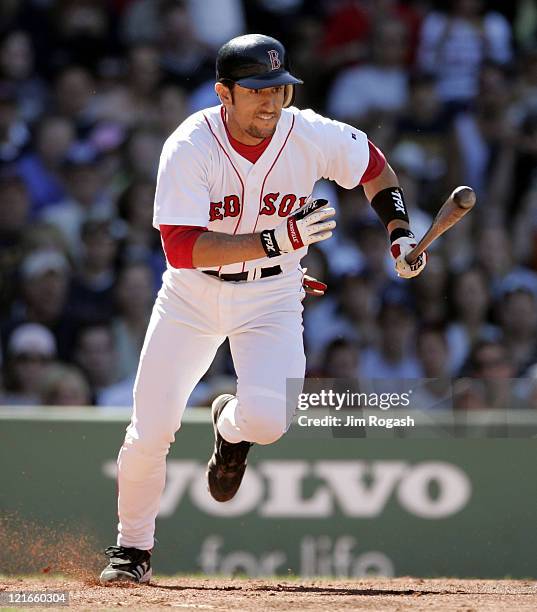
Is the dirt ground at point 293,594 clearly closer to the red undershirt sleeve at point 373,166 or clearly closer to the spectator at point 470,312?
the red undershirt sleeve at point 373,166

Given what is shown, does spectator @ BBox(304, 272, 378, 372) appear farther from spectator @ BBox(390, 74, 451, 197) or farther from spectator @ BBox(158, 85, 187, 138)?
spectator @ BBox(158, 85, 187, 138)

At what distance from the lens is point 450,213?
4.71 metres

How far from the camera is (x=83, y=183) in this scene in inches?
355

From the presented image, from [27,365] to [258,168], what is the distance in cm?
359

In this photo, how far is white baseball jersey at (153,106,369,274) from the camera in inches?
195

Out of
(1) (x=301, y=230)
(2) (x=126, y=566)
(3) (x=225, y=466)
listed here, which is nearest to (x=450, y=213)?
(1) (x=301, y=230)

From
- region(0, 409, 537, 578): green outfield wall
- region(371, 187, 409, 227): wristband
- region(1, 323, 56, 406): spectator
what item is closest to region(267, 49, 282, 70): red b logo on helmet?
region(371, 187, 409, 227): wristband

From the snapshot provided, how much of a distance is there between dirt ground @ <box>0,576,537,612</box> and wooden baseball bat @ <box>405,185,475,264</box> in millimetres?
1394

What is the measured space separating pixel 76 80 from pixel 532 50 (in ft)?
12.3

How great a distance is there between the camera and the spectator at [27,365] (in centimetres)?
809

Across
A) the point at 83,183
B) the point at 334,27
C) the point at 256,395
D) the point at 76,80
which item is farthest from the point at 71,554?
the point at 334,27

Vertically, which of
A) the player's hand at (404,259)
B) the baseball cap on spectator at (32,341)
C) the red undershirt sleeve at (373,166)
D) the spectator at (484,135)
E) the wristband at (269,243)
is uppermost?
the spectator at (484,135)

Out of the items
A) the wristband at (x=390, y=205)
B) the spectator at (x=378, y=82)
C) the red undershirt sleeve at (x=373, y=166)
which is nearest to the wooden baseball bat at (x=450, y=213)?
the wristband at (x=390, y=205)

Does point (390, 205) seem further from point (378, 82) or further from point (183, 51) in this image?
point (183, 51)
